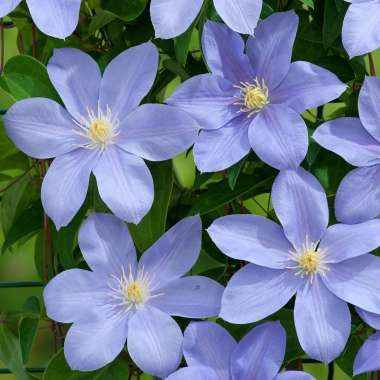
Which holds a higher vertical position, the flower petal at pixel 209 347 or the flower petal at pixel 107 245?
the flower petal at pixel 107 245

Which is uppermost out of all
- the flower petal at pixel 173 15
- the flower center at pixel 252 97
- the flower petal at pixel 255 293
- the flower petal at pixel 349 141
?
the flower petal at pixel 173 15

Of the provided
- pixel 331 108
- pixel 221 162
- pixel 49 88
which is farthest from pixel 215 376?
pixel 331 108

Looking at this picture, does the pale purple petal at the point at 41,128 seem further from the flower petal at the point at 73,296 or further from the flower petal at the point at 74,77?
the flower petal at the point at 73,296

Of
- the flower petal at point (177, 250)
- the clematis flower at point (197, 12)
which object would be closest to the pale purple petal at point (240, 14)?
the clematis flower at point (197, 12)

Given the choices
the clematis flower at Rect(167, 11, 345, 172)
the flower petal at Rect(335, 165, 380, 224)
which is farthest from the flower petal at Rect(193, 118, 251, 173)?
the flower petal at Rect(335, 165, 380, 224)

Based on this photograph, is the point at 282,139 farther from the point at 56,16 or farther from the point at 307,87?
the point at 56,16

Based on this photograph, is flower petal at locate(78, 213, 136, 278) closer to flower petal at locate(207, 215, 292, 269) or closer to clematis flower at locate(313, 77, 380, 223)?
flower petal at locate(207, 215, 292, 269)

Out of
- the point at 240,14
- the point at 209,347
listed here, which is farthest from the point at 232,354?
the point at 240,14
